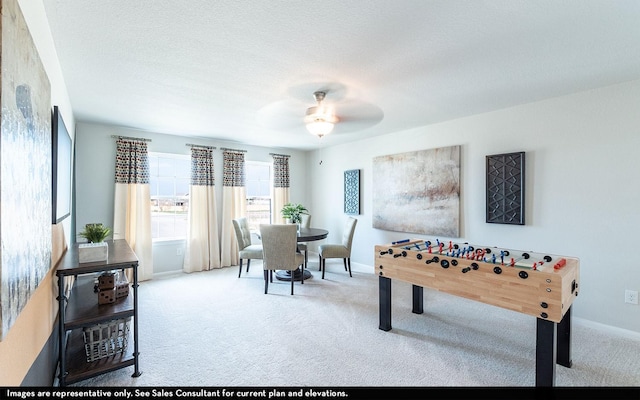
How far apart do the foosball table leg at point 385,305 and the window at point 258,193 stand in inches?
142

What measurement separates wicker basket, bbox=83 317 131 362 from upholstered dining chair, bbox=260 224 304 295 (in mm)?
1776

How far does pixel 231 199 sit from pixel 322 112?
10.2 ft

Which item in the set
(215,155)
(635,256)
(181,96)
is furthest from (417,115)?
(215,155)

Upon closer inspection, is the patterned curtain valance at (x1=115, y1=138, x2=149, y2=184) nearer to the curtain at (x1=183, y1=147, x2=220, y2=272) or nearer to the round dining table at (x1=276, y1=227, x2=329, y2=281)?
the curtain at (x1=183, y1=147, x2=220, y2=272)

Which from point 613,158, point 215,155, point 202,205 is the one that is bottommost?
point 202,205

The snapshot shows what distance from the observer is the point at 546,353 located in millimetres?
1836

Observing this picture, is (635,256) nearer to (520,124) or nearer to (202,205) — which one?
(520,124)

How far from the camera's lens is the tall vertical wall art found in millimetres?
901

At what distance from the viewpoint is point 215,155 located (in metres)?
5.32

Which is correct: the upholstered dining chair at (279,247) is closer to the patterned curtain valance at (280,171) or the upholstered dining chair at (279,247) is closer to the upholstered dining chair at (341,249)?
the upholstered dining chair at (341,249)

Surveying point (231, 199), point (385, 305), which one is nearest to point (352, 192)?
point (231, 199)

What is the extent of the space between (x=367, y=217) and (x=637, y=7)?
4004 mm

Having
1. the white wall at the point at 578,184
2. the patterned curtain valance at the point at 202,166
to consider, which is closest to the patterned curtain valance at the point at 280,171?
the patterned curtain valance at the point at 202,166

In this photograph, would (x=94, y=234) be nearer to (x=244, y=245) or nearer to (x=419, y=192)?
(x=244, y=245)
